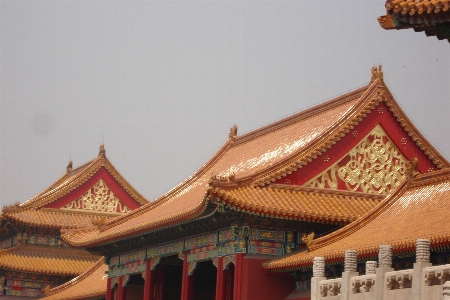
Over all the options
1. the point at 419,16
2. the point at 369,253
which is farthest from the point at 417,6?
the point at 369,253

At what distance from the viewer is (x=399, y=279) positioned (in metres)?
18.6

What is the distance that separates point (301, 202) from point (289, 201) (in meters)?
0.33

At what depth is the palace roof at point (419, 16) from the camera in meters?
15.9

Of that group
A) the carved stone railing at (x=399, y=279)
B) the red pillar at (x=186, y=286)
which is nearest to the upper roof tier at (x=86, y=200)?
the red pillar at (x=186, y=286)

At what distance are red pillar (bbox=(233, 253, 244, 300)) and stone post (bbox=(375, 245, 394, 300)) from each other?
7.45m

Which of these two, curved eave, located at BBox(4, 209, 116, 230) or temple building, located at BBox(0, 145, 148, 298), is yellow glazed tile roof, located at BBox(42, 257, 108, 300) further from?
curved eave, located at BBox(4, 209, 116, 230)

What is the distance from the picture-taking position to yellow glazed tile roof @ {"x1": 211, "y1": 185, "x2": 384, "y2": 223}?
25844 millimetres

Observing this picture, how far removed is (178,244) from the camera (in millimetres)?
30375

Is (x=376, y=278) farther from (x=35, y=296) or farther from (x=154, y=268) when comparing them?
(x=35, y=296)

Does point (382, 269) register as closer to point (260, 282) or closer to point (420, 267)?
point (420, 267)

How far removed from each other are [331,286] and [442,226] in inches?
102

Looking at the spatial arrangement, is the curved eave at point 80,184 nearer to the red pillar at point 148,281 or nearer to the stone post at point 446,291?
the red pillar at point 148,281

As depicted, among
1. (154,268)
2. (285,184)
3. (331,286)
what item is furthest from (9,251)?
(331,286)

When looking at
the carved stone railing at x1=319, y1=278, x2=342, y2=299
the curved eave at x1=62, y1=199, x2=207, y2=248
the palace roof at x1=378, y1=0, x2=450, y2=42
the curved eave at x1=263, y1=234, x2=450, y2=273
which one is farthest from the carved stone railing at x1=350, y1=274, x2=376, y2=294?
the curved eave at x1=62, y1=199, x2=207, y2=248
